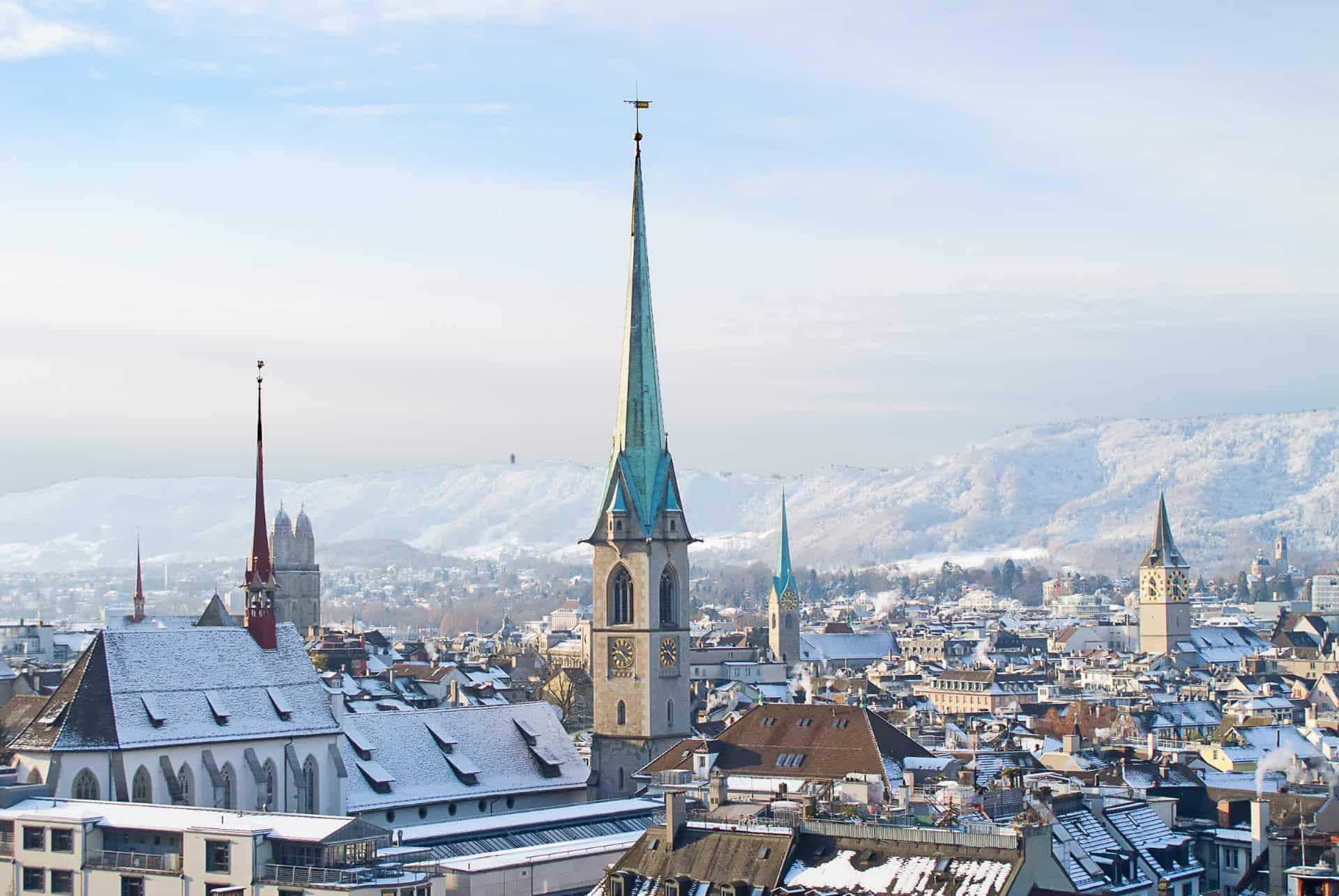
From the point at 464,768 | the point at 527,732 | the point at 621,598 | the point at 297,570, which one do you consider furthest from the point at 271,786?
the point at 297,570

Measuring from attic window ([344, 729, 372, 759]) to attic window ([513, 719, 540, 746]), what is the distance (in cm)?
807

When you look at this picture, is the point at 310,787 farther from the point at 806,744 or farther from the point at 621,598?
the point at 806,744

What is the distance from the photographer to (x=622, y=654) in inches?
3492

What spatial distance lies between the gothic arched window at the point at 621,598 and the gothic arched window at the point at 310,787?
54.2 ft

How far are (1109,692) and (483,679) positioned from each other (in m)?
59.7

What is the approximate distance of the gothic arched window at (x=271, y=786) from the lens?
74125mm

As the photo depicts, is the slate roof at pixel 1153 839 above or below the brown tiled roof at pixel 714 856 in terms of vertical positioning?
below

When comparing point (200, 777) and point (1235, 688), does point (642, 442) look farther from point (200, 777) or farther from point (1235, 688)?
point (1235, 688)

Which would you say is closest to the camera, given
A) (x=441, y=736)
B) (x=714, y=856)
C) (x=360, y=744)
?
(x=714, y=856)

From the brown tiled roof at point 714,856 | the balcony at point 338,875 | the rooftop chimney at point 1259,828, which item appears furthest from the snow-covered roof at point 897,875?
the rooftop chimney at point 1259,828

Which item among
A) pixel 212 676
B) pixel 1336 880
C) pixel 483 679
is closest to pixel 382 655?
pixel 483 679

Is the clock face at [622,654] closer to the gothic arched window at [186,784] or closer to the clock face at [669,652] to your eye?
the clock face at [669,652]

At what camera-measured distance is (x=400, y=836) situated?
232ft

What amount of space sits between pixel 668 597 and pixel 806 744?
30.5 feet
